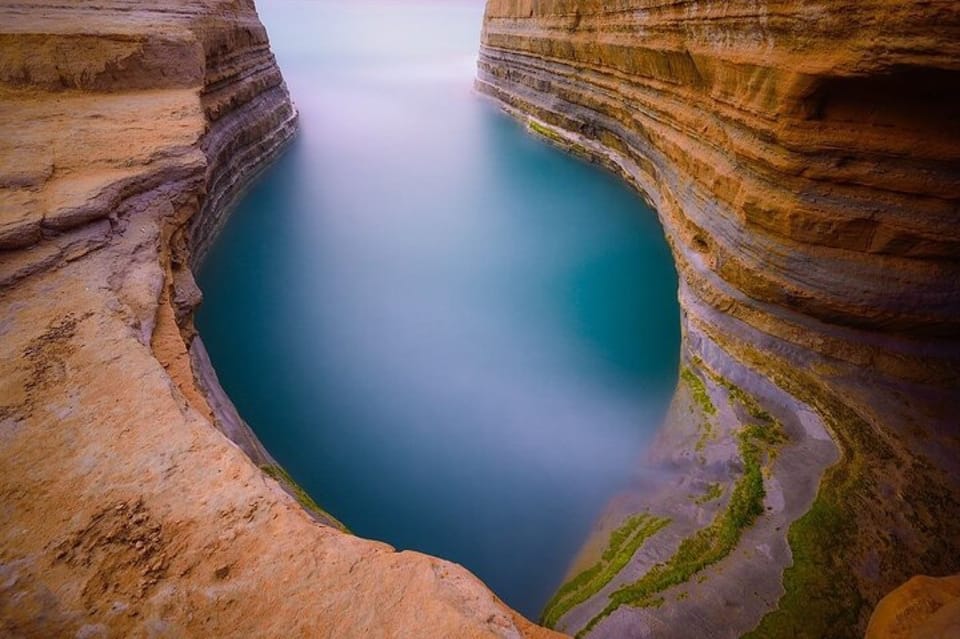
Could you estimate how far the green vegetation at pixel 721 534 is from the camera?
4.02 metres

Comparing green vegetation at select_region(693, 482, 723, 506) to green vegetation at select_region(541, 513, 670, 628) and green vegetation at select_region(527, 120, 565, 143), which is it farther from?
green vegetation at select_region(527, 120, 565, 143)

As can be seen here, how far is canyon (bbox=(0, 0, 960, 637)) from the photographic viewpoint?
243 centimetres

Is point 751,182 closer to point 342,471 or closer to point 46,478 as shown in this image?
point 342,471

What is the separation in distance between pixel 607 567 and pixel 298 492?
2.79 m

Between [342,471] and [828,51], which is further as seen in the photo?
[342,471]

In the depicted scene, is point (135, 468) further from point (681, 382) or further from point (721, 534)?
point (681, 382)

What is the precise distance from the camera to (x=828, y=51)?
191 inches

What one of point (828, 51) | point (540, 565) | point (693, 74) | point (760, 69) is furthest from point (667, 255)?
point (540, 565)

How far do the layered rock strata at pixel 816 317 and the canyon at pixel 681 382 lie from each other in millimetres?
25

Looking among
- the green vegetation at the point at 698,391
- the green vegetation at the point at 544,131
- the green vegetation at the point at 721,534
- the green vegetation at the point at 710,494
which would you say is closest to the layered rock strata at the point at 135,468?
the green vegetation at the point at 721,534

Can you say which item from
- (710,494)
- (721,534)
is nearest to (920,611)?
(721,534)

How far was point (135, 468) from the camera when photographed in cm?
276

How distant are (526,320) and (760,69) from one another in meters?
4.14

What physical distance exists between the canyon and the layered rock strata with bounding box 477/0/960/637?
0.03m
